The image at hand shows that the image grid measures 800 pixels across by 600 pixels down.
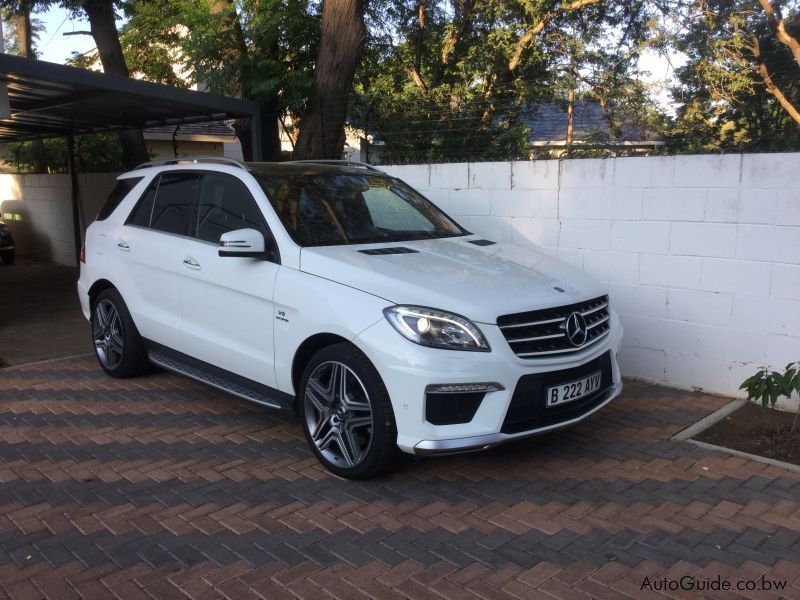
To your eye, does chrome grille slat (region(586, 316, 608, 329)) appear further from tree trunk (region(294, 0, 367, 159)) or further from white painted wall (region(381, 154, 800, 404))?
tree trunk (region(294, 0, 367, 159))

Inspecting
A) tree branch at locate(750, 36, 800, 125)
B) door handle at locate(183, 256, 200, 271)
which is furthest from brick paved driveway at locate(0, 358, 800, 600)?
tree branch at locate(750, 36, 800, 125)

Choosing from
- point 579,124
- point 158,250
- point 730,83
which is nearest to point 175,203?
point 158,250

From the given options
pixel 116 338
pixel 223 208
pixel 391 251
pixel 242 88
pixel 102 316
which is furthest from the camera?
pixel 242 88

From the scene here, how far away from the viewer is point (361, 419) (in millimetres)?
4164

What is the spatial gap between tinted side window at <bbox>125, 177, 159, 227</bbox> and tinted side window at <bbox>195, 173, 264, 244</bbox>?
754mm

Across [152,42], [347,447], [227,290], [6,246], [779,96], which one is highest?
[152,42]

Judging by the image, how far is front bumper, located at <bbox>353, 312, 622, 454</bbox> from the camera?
3812 mm

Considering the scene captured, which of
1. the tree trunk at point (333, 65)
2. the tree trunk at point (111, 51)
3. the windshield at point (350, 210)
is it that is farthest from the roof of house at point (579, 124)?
the tree trunk at point (111, 51)

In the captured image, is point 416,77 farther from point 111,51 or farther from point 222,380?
point 222,380

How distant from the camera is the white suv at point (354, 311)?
153 inches

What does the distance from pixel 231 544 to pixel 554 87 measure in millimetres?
8431

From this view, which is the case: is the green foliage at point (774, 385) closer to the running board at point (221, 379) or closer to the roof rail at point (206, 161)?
the running board at point (221, 379)

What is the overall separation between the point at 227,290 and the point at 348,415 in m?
1.33

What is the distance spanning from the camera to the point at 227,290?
4.95 metres
